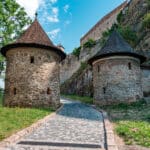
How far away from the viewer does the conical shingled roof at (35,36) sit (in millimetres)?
19625

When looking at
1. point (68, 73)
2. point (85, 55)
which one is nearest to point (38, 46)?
point (85, 55)

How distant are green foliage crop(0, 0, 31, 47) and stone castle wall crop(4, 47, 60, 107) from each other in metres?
5.70

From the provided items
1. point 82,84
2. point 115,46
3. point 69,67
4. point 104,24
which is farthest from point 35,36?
point 104,24

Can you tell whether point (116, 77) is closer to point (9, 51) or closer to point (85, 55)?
point (9, 51)

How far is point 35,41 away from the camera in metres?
19.6

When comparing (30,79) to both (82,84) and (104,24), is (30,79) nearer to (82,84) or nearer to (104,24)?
(82,84)

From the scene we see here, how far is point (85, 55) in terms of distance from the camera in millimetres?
47844

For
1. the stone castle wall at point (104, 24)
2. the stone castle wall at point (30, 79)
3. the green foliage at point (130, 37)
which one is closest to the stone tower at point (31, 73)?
the stone castle wall at point (30, 79)

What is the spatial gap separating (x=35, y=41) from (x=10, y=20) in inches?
303

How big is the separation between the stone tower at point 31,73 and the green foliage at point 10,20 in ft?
17.7

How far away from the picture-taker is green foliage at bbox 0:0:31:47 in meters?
25.0

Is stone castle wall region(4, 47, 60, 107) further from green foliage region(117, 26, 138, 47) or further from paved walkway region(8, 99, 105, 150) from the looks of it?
green foliage region(117, 26, 138, 47)

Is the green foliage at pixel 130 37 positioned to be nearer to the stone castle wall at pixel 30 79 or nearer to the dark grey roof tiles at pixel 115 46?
the dark grey roof tiles at pixel 115 46

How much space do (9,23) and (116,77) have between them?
1141 cm
